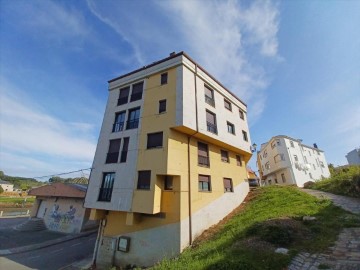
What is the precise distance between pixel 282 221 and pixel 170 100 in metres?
11.2

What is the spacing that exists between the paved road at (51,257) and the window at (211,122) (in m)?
16.6

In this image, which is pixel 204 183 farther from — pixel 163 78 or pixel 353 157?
pixel 353 157

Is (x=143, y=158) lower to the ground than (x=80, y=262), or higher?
higher

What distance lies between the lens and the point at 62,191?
27.7 m

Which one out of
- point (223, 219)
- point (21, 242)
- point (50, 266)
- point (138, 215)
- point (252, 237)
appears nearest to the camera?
point (252, 237)

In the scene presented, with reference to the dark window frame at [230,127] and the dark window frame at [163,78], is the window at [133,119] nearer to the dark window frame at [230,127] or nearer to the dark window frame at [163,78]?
the dark window frame at [163,78]

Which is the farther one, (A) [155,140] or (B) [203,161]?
(B) [203,161]

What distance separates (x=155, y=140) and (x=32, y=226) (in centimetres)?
2578

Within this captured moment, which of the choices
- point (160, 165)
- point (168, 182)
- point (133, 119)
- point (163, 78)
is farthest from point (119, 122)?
point (168, 182)

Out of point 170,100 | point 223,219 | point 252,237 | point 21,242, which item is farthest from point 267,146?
point 21,242

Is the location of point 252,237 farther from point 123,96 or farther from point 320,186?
point 320,186

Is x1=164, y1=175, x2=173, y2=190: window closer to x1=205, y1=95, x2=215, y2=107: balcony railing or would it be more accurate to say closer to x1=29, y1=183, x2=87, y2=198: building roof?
x1=205, y1=95, x2=215, y2=107: balcony railing

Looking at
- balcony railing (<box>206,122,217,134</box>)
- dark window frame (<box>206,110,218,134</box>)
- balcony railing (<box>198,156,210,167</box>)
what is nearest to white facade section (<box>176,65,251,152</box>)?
dark window frame (<box>206,110,218,134</box>)

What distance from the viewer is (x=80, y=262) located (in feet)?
54.4
